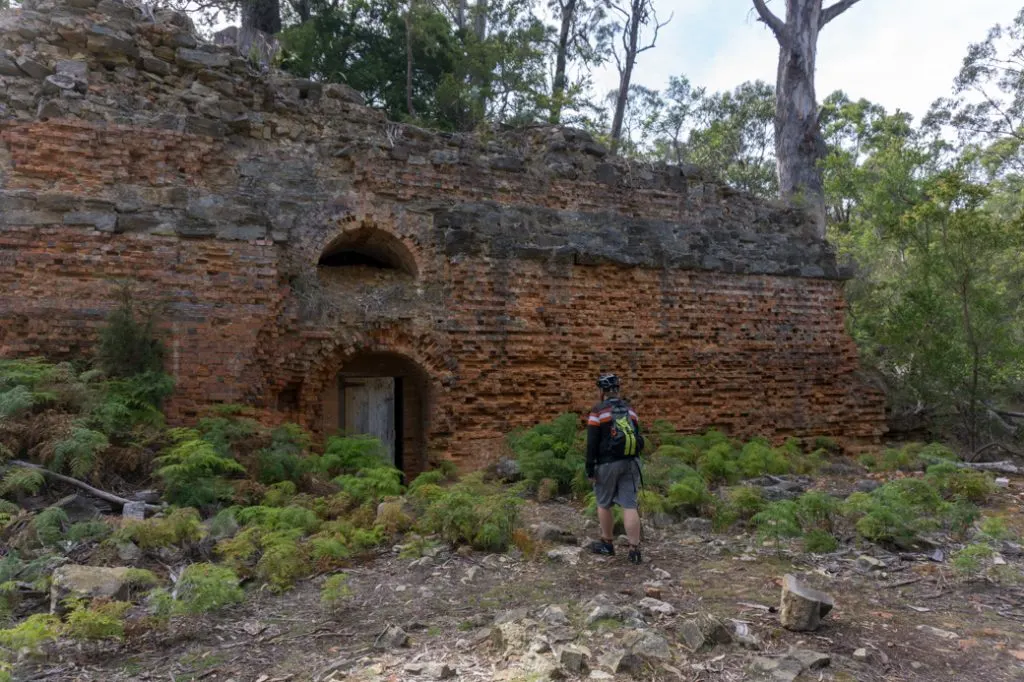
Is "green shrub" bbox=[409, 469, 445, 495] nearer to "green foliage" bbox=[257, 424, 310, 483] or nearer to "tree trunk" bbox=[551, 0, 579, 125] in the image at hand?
"green foliage" bbox=[257, 424, 310, 483]

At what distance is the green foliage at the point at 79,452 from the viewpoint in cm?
630

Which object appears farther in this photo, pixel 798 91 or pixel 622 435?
pixel 798 91

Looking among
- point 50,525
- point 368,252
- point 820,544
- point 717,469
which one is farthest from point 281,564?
point 368,252

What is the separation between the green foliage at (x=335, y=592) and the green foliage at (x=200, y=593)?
0.52 metres

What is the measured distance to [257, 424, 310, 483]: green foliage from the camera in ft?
23.9

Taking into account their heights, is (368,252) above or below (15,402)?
above

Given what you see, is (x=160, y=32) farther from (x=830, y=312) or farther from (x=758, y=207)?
(x=830, y=312)

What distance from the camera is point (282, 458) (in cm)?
741

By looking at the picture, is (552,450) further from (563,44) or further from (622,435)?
(563,44)

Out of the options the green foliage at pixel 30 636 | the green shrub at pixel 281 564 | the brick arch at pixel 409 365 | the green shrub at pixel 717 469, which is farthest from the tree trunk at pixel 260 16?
the green foliage at pixel 30 636

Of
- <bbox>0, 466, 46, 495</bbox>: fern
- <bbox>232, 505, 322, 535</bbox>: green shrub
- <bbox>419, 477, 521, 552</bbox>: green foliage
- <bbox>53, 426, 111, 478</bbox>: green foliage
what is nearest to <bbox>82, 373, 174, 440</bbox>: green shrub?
<bbox>53, 426, 111, 478</bbox>: green foliage

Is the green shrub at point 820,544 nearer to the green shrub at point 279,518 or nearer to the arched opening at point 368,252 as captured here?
the green shrub at point 279,518

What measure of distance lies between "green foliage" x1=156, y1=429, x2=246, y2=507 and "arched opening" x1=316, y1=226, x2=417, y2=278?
125 inches

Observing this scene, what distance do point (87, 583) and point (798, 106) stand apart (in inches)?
700
